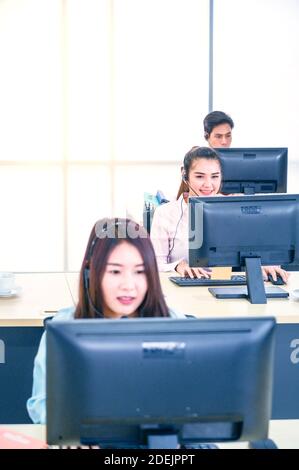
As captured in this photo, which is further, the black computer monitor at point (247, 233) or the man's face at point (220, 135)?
the man's face at point (220, 135)

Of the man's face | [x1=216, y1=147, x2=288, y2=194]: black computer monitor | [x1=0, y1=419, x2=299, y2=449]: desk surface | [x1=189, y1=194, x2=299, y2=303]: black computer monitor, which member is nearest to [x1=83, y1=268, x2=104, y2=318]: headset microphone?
[x1=0, y1=419, x2=299, y2=449]: desk surface

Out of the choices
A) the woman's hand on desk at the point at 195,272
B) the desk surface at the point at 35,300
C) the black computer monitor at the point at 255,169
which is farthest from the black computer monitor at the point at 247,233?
the black computer monitor at the point at 255,169

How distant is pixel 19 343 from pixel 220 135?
2.82 meters

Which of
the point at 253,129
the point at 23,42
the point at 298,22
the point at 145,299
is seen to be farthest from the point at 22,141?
the point at 145,299

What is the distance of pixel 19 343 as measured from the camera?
3168 mm

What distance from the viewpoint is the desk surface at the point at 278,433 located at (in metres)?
1.99

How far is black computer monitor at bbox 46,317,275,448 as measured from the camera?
5.30 ft

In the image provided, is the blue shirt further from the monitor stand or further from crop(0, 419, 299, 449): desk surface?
the monitor stand

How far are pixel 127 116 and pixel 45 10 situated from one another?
3.81 ft

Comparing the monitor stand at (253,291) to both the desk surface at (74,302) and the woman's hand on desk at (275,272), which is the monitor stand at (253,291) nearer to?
the desk surface at (74,302)

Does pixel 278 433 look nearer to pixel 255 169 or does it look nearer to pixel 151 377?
pixel 151 377

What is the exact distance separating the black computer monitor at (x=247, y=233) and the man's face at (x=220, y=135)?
2.26 m

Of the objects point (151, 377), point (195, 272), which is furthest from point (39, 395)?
point (195, 272)
